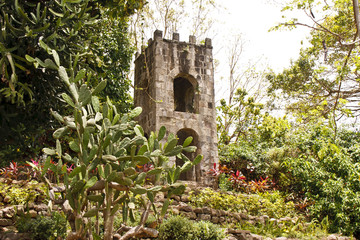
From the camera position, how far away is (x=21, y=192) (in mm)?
7449

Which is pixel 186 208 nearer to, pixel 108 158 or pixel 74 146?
pixel 108 158

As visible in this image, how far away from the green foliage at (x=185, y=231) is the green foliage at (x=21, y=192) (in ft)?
8.64

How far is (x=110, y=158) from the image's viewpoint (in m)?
4.19

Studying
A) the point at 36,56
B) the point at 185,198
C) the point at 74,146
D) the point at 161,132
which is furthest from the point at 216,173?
the point at 74,146

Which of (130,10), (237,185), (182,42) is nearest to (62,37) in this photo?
(130,10)

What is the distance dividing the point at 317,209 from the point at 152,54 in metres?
7.29

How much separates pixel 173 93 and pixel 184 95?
7.51ft

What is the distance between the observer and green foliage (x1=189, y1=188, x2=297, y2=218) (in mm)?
9227

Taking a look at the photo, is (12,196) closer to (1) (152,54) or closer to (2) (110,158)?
(2) (110,158)

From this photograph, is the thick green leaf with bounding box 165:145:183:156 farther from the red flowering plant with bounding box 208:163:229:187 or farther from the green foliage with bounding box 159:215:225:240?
the red flowering plant with bounding box 208:163:229:187

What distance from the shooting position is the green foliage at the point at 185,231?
6.78 meters

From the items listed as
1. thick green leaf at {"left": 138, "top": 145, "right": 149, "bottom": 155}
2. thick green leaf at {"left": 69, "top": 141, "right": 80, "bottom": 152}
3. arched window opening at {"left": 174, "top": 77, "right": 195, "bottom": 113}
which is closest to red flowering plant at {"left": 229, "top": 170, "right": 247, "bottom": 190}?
arched window opening at {"left": 174, "top": 77, "right": 195, "bottom": 113}

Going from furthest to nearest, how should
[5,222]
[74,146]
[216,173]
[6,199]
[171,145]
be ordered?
[216,173], [6,199], [5,222], [171,145], [74,146]

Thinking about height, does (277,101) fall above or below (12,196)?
above
